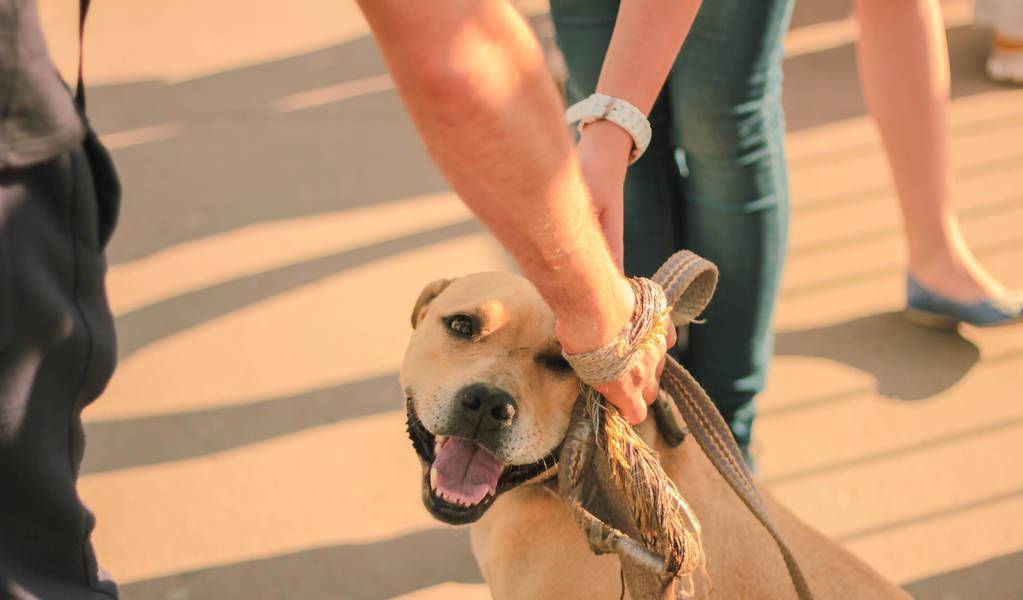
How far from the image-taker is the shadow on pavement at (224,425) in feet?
9.81

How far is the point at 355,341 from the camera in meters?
3.36

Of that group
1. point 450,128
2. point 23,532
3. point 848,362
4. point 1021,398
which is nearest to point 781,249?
point 848,362

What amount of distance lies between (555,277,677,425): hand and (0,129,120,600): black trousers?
2.15 ft

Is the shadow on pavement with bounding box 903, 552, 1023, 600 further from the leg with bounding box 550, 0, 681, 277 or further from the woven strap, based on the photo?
the leg with bounding box 550, 0, 681, 277

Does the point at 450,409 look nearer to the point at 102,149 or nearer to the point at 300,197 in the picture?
the point at 102,149

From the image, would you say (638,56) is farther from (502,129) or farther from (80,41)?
(80,41)

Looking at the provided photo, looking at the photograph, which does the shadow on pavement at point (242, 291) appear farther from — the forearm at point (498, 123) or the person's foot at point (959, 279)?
the forearm at point (498, 123)

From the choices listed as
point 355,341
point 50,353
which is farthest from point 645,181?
point 50,353

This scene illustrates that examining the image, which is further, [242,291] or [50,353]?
[242,291]

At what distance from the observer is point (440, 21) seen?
122 cm

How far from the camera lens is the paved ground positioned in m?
2.73

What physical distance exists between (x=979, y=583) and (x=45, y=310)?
7.05 feet

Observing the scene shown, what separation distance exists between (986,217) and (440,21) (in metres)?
3.02

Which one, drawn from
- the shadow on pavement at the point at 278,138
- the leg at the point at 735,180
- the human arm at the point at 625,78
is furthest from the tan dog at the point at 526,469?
the shadow on pavement at the point at 278,138
